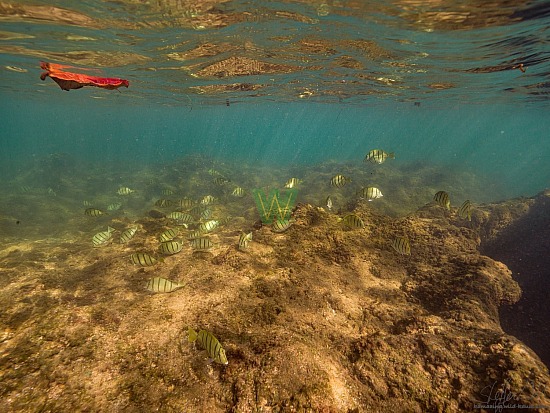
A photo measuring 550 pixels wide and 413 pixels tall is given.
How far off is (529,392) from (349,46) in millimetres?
15065

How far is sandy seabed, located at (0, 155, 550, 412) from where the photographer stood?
2.99 metres

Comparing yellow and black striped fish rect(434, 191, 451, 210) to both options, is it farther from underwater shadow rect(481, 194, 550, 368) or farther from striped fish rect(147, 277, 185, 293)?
striped fish rect(147, 277, 185, 293)

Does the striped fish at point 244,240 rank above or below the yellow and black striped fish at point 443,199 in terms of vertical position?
below

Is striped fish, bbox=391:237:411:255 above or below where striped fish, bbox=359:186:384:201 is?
below

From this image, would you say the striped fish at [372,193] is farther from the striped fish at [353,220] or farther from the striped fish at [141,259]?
the striped fish at [141,259]

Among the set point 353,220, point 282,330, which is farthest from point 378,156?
point 282,330

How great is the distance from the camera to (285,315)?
14.1ft

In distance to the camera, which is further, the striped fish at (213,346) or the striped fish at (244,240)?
the striped fish at (244,240)

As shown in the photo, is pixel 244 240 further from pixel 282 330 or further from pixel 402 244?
pixel 402 244

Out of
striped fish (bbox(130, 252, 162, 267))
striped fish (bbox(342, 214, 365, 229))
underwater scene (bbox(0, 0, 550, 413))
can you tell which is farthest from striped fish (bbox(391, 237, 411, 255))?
striped fish (bbox(130, 252, 162, 267))

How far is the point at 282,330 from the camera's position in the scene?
12.7 feet

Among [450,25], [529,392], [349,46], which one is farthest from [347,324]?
[349,46]

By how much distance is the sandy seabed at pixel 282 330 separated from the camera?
299cm

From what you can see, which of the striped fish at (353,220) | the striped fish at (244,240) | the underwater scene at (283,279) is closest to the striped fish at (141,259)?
A: the underwater scene at (283,279)
